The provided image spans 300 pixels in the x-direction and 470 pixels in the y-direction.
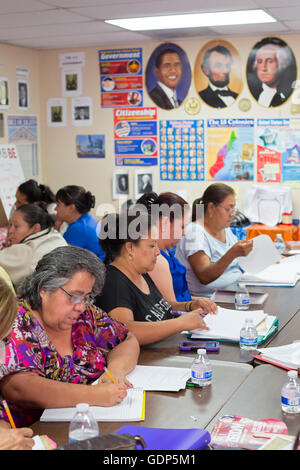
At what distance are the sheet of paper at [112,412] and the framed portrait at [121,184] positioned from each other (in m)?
4.87

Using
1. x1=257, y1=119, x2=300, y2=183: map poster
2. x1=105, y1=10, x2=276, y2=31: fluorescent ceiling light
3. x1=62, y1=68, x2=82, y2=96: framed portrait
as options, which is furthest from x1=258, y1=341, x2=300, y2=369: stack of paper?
x1=62, y1=68, x2=82, y2=96: framed portrait

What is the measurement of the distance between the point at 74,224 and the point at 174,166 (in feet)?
6.43

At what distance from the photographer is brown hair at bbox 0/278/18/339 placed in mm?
1797

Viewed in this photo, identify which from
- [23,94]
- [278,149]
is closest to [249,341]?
[278,149]

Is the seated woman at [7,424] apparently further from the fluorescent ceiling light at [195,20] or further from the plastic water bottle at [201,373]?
the fluorescent ceiling light at [195,20]

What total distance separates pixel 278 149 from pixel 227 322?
3.58m

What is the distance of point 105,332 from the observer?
2506 mm

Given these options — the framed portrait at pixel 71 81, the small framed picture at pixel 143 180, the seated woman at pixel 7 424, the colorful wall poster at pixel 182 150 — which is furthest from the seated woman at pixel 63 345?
the framed portrait at pixel 71 81

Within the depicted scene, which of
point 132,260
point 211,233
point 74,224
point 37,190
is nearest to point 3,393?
point 132,260

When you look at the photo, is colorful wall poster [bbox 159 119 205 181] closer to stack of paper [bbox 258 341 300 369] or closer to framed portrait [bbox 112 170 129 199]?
framed portrait [bbox 112 170 129 199]

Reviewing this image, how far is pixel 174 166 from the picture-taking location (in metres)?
6.57

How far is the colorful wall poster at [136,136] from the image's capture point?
663cm
